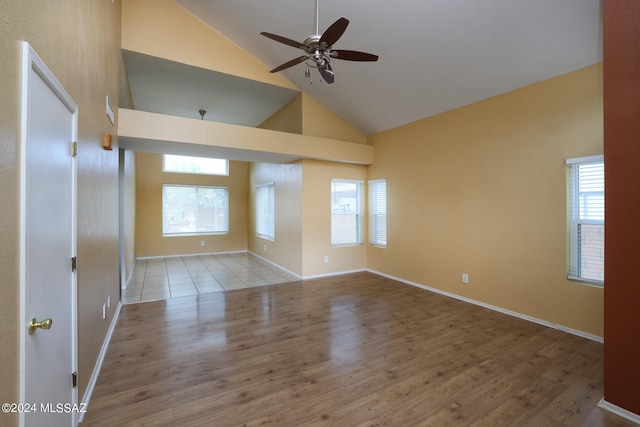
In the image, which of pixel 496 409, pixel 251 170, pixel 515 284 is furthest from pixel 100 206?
pixel 251 170

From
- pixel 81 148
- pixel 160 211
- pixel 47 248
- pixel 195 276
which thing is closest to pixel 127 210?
pixel 195 276

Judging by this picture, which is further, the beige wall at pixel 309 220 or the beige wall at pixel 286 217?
the beige wall at pixel 286 217

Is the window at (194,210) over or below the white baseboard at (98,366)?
over

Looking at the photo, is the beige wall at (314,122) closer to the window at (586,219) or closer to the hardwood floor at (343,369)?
the hardwood floor at (343,369)

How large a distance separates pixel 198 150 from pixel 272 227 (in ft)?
9.23

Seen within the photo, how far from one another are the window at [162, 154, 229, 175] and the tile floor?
2458mm

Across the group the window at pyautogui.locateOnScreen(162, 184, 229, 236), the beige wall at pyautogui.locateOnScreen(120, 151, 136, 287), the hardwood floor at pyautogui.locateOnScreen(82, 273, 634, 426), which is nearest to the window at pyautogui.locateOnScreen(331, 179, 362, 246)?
the hardwood floor at pyautogui.locateOnScreen(82, 273, 634, 426)

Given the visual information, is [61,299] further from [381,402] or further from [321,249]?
[321,249]

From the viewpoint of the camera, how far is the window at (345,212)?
5.87 meters

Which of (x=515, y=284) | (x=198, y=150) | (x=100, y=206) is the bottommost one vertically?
(x=515, y=284)

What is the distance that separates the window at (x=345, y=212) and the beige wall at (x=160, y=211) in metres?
3.82

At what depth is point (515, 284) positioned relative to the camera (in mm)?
3625

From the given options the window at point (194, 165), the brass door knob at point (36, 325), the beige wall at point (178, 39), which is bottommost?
the brass door knob at point (36, 325)

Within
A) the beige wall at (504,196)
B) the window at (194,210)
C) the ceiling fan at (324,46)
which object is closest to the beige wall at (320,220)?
the beige wall at (504,196)
